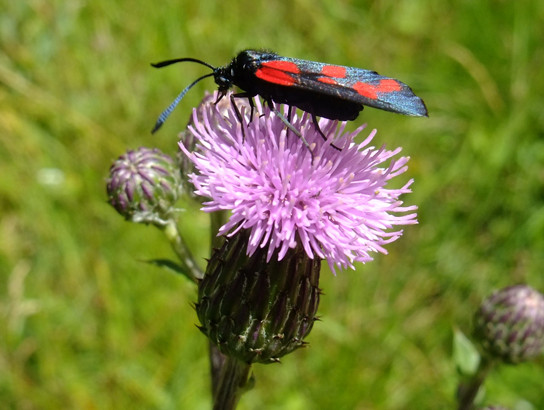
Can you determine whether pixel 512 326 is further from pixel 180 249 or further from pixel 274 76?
pixel 274 76

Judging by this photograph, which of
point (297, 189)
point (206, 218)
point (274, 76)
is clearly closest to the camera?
point (297, 189)

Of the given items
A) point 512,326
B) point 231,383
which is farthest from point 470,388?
point 231,383

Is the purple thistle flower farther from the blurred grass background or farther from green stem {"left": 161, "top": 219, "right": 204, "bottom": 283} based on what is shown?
the blurred grass background

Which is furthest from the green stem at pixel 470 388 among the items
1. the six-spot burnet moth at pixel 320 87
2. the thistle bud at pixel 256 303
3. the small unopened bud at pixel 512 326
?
the six-spot burnet moth at pixel 320 87

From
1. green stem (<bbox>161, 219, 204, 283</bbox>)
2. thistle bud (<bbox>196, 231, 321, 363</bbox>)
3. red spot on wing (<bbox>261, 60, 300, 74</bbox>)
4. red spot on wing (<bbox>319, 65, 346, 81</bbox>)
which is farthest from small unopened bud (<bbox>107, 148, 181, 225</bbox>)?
red spot on wing (<bbox>319, 65, 346, 81</bbox>)

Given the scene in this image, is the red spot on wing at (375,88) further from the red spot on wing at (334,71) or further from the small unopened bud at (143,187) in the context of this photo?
the small unopened bud at (143,187)

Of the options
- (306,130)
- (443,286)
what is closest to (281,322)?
(306,130)

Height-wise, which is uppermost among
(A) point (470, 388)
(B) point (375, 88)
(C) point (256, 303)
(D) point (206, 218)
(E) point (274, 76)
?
(B) point (375, 88)
